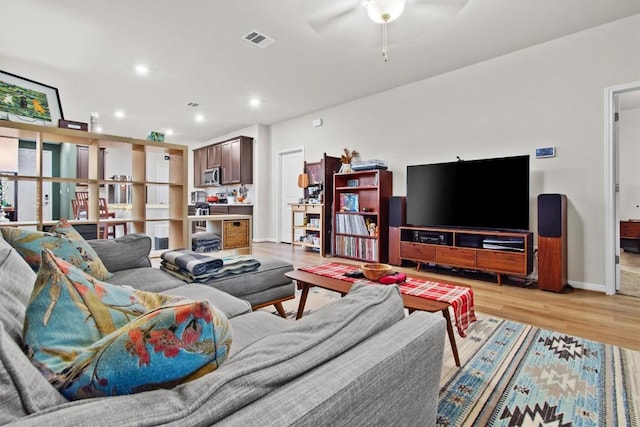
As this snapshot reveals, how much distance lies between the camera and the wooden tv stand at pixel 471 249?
3.35m

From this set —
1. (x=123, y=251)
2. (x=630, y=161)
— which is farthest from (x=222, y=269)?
(x=630, y=161)

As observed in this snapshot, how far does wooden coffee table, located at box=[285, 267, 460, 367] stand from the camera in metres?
1.60

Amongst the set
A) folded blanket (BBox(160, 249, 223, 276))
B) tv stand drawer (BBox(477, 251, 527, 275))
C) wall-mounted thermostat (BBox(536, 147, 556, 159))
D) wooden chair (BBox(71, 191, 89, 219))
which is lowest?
tv stand drawer (BBox(477, 251, 527, 275))

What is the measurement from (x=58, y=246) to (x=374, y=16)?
255cm

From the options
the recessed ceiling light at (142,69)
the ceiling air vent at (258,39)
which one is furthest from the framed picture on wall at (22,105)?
the ceiling air vent at (258,39)

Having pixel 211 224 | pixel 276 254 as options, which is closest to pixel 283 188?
pixel 276 254

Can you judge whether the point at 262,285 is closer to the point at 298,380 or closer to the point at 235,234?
the point at 235,234

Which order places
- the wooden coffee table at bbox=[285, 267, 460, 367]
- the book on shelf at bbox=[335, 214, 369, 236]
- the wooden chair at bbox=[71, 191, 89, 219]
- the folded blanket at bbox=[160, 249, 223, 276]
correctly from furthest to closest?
the wooden chair at bbox=[71, 191, 89, 219] → the book on shelf at bbox=[335, 214, 369, 236] → the folded blanket at bbox=[160, 249, 223, 276] → the wooden coffee table at bbox=[285, 267, 460, 367]

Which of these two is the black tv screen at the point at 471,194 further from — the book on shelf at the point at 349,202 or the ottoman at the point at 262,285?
the ottoman at the point at 262,285

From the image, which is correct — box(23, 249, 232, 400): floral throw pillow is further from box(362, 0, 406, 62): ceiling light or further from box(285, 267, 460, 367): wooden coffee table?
box(362, 0, 406, 62): ceiling light

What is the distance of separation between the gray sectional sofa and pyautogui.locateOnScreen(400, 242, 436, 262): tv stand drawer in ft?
10.8

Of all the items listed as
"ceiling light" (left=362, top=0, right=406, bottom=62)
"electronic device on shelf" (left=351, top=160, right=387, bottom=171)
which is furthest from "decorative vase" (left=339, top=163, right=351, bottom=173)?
"ceiling light" (left=362, top=0, right=406, bottom=62)

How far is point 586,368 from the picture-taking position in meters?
1.74

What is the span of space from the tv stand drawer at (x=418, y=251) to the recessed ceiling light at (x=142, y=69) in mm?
4061
